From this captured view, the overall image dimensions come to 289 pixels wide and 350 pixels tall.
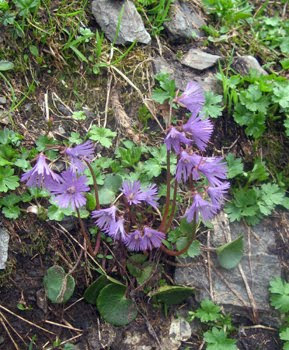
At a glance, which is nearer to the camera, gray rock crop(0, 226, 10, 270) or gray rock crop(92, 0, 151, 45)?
gray rock crop(0, 226, 10, 270)

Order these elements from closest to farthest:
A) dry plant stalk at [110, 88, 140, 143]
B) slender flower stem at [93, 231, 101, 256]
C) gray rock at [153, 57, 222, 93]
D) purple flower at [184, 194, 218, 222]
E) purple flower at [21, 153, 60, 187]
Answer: purple flower at [21, 153, 60, 187], purple flower at [184, 194, 218, 222], slender flower stem at [93, 231, 101, 256], dry plant stalk at [110, 88, 140, 143], gray rock at [153, 57, 222, 93]

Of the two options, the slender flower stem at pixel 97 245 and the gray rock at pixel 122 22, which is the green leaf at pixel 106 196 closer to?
the slender flower stem at pixel 97 245

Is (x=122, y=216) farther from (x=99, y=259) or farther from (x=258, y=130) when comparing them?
(x=258, y=130)

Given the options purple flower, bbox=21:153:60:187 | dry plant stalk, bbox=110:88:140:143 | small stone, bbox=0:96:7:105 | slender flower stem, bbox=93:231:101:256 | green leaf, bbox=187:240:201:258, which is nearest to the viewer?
purple flower, bbox=21:153:60:187

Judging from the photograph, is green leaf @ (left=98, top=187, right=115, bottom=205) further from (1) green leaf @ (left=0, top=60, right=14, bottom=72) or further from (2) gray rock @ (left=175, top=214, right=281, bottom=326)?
(1) green leaf @ (left=0, top=60, right=14, bottom=72)

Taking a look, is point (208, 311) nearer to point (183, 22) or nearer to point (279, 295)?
point (279, 295)

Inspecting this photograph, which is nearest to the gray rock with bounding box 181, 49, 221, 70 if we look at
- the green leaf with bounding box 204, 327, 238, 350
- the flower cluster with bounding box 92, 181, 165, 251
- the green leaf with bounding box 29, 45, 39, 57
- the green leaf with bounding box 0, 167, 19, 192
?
the green leaf with bounding box 29, 45, 39, 57

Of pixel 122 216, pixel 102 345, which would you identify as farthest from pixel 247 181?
pixel 102 345
